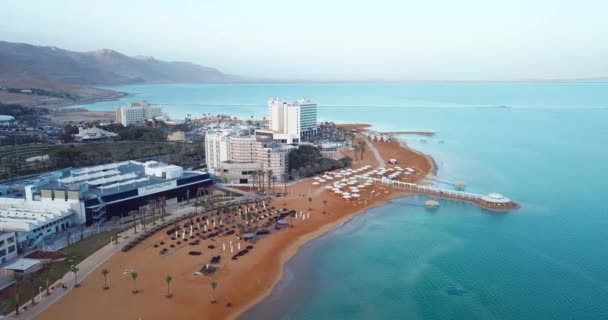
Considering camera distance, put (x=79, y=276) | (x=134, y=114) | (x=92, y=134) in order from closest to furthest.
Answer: (x=79, y=276)
(x=92, y=134)
(x=134, y=114)

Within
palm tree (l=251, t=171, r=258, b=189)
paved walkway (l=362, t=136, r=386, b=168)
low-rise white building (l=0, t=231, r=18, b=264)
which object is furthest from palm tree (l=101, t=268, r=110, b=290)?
paved walkway (l=362, t=136, r=386, b=168)

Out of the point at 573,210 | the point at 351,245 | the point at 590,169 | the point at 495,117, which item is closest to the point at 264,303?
the point at 351,245

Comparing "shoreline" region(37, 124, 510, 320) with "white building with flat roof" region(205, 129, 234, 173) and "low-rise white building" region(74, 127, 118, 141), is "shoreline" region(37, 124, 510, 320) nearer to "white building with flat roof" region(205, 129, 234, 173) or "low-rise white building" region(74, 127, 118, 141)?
"white building with flat roof" region(205, 129, 234, 173)

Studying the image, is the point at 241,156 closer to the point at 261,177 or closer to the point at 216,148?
the point at 216,148

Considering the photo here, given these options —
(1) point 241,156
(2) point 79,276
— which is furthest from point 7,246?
(1) point 241,156

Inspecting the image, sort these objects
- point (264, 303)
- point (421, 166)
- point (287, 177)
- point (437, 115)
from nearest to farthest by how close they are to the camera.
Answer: point (264, 303) < point (287, 177) < point (421, 166) < point (437, 115)

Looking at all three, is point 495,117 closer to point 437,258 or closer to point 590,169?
point 590,169
